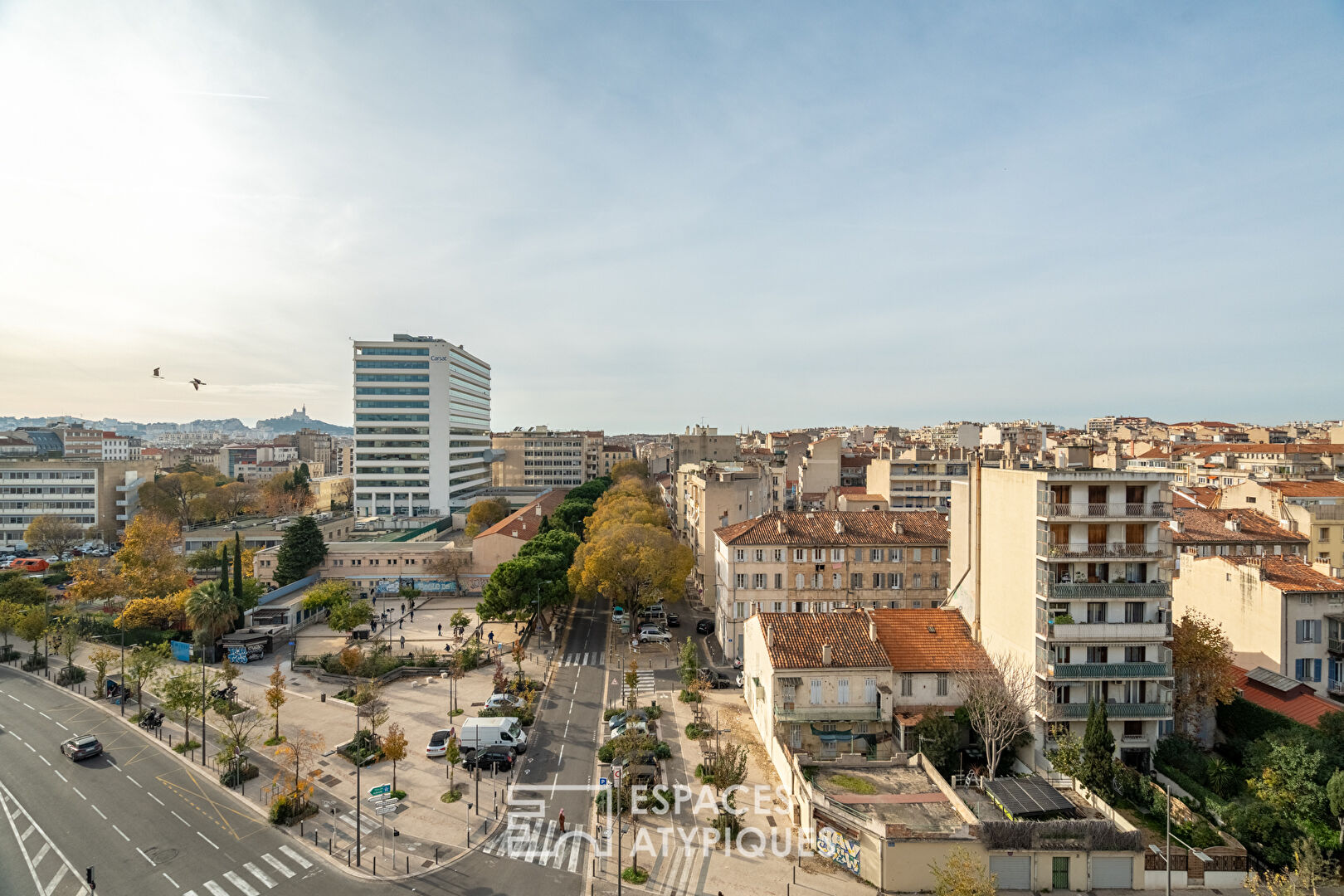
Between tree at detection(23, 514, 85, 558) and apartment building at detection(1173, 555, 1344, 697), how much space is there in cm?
12656

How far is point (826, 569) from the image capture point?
176 ft

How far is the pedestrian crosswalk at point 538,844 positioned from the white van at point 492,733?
6327 millimetres

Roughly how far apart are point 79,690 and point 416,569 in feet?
103

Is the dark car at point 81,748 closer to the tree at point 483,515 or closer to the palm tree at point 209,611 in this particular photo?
the palm tree at point 209,611

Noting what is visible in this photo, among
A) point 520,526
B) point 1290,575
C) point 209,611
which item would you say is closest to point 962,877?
point 1290,575

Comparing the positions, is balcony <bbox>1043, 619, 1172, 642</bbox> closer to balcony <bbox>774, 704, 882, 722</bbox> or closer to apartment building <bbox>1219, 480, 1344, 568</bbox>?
balcony <bbox>774, 704, 882, 722</bbox>

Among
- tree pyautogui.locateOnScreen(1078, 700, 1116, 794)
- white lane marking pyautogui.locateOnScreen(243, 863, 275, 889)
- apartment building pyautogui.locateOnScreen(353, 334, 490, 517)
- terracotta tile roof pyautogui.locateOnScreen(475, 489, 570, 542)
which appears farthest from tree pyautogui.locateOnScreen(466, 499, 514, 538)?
tree pyautogui.locateOnScreen(1078, 700, 1116, 794)

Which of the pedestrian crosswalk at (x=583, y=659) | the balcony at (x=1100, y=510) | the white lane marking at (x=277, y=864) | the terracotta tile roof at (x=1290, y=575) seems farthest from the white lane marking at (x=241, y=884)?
the terracotta tile roof at (x=1290, y=575)

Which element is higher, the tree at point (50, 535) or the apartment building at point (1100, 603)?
the apartment building at point (1100, 603)

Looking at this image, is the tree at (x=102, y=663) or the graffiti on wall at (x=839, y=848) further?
the tree at (x=102, y=663)

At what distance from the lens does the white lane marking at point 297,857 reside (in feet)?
90.7

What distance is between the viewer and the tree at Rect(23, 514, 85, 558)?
9269 centimetres

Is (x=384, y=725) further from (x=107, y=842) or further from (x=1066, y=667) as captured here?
(x=1066, y=667)

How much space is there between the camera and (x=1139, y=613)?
34.9m
